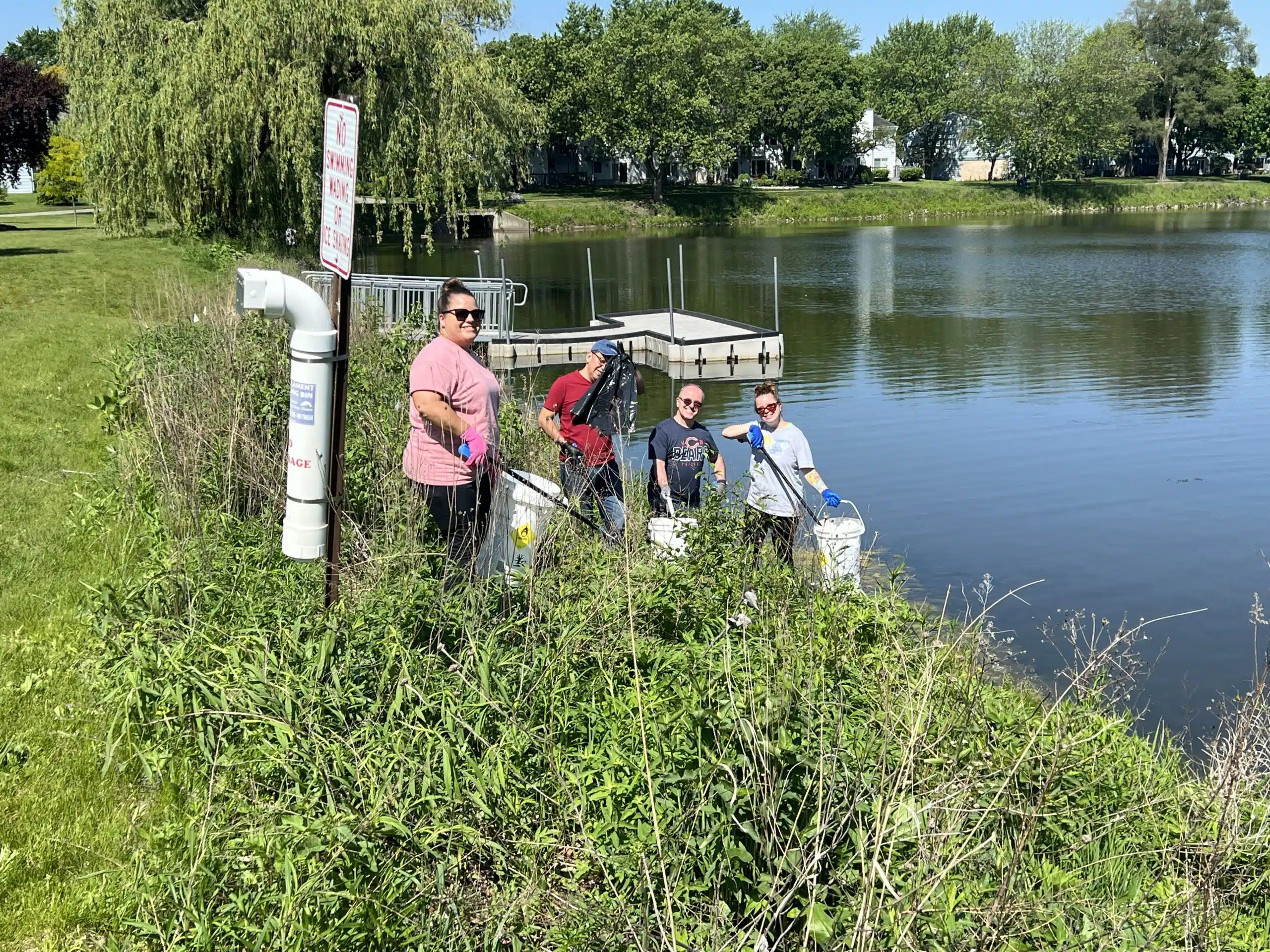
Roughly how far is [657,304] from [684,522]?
26.5 meters

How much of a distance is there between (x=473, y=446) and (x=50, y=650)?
6.96 feet

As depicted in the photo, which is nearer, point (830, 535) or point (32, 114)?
point (830, 535)

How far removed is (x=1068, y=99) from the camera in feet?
259

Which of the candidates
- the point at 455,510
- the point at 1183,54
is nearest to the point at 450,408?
the point at 455,510

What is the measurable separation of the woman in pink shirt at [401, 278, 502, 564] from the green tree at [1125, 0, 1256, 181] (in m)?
97.3

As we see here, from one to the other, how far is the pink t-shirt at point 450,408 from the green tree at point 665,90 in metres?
64.8

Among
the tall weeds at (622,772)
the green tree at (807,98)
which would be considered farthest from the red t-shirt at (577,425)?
the green tree at (807,98)

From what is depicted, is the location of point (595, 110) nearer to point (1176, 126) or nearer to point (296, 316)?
point (1176, 126)

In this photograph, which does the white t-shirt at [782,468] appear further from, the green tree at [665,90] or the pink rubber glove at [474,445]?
the green tree at [665,90]

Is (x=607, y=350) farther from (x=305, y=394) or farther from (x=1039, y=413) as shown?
(x=1039, y=413)

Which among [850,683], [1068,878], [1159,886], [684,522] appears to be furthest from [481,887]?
[684,522]

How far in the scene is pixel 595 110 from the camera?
7088 centimetres

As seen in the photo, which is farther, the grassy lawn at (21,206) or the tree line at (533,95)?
the grassy lawn at (21,206)

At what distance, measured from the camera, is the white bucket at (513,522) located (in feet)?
19.4
